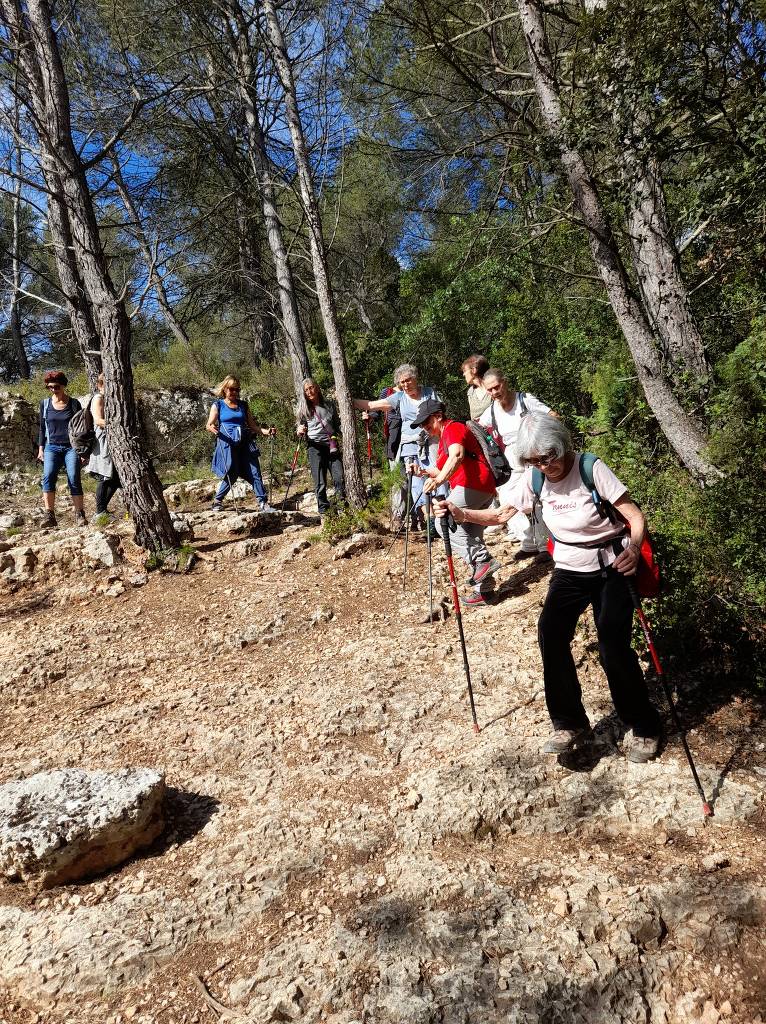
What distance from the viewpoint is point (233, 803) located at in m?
3.72

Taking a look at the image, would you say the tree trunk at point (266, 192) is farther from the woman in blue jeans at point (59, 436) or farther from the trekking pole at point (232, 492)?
the woman in blue jeans at point (59, 436)

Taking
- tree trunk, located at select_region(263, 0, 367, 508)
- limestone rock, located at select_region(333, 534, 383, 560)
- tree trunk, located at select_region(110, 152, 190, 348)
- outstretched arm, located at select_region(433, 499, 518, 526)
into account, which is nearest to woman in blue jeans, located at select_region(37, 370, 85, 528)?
tree trunk, located at select_region(110, 152, 190, 348)

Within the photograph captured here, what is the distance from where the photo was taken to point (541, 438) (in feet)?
10.1

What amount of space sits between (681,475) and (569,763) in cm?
323

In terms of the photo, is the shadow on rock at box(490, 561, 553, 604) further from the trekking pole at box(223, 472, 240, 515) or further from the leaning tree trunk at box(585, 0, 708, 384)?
the trekking pole at box(223, 472, 240, 515)

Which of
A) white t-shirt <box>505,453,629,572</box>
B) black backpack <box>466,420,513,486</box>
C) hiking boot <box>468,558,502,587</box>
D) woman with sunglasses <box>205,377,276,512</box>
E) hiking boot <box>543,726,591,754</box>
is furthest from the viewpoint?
woman with sunglasses <box>205,377,276,512</box>

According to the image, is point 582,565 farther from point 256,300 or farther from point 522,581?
point 256,300

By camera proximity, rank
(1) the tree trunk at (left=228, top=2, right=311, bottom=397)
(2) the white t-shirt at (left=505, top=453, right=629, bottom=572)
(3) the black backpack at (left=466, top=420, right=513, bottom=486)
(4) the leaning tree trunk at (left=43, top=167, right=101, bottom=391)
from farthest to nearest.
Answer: (1) the tree trunk at (left=228, top=2, right=311, bottom=397), (4) the leaning tree trunk at (left=43, top=167, right=101, bottom=391), (3) the black backpack at (left=466, top=420, right=513, bottom=486), (2) the white t-shirt at (left=505, top=453, right=629, bottom=572)

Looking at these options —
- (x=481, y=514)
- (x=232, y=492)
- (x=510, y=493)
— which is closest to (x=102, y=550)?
(x=232, y=492)

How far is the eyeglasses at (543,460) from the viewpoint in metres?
3.11

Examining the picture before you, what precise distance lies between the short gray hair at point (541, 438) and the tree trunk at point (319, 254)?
4.88 meters

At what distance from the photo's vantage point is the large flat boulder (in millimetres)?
3059

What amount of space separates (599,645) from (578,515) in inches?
29.1

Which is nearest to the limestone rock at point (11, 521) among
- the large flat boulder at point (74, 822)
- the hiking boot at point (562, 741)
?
the large flat boulder at point (74, 822)
